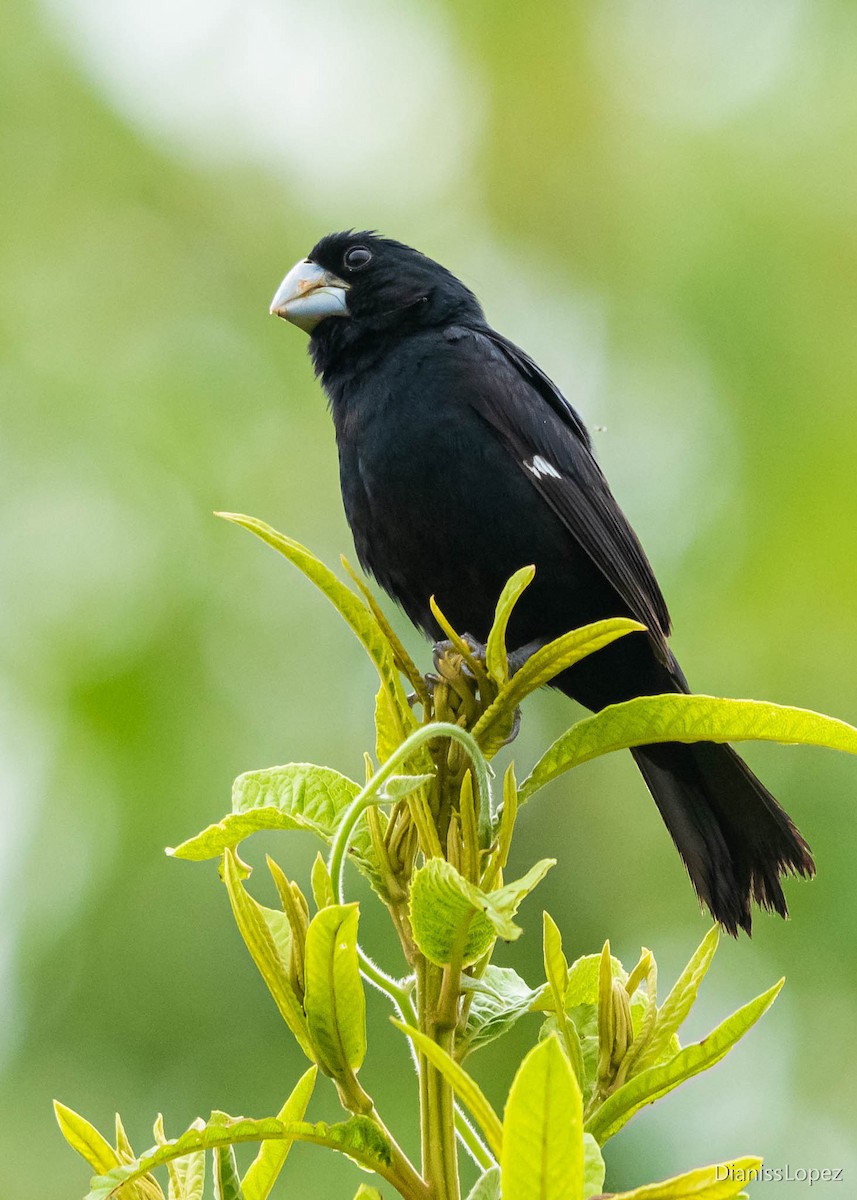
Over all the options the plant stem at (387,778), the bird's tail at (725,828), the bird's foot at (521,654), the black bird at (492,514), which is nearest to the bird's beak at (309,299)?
the black bird at (492,514)

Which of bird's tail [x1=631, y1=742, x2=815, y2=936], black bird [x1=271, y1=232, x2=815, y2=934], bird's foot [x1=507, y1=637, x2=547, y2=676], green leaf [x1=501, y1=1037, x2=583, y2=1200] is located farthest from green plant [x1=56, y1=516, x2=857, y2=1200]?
black bird [x1=271, y1=232, x2=815, y2=934]

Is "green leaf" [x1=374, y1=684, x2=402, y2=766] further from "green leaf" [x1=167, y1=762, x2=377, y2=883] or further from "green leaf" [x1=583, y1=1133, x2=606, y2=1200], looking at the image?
"green leaf" [x1=583, y1=1133, x2=606, y2=1200]

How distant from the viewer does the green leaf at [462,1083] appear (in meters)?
1.05

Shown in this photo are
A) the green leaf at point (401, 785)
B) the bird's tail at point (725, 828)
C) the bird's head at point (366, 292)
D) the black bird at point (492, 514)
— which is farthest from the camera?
the bird's head at point (366, 292)

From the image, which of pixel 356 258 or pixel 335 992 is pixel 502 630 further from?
pixel 356 258

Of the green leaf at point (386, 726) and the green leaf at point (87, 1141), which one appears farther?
the green leaf at point (386, 726)

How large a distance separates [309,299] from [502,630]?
2.10 meters

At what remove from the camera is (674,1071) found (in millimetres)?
1218

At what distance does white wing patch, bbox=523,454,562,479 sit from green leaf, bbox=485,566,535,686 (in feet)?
4.90

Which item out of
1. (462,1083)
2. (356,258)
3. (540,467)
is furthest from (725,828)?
(356,258)

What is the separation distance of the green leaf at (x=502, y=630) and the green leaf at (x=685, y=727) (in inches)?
→ 4.2

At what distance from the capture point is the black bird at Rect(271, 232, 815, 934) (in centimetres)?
276

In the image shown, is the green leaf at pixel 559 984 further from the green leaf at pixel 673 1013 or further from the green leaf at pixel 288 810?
the green leaf at pixel 288 810

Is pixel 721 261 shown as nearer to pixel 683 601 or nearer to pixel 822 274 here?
→ pixel 822 274
